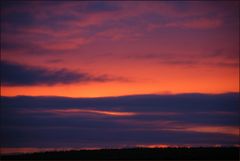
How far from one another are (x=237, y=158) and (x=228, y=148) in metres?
5.88

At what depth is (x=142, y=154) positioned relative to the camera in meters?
58.5

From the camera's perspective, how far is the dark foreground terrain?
181 ft

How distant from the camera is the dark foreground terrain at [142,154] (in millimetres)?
55312

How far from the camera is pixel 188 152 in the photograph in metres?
57.9

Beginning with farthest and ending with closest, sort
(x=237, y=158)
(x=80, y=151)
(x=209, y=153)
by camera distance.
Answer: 1. (x=80, y=151)
2. (x=209, y=153)
3. (x=237, y=158)

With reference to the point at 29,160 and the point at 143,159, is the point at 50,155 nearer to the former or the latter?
the point at 29,160

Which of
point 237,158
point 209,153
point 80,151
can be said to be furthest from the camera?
point 80,151

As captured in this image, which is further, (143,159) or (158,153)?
(158,153)

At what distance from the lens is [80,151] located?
199ft

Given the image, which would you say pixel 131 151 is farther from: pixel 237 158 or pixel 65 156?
pixel 237 158

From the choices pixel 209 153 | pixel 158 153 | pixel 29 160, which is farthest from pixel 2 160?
pixel 209 153

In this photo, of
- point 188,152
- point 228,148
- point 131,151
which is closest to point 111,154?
point 131,151

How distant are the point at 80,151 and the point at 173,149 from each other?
9136mm

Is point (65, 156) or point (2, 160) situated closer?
point (2, 160)
